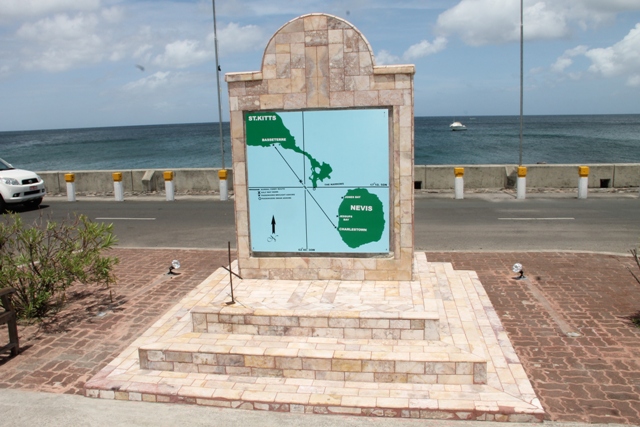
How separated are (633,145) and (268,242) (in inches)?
3547

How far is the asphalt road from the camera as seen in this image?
43.9ft

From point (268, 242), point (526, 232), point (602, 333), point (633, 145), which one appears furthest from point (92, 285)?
point (633, 145)

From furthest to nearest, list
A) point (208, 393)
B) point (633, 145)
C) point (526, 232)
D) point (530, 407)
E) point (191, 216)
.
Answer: point (633, 145), point (191, 216), point (526, 232), point (208, 393), point (530, 407)

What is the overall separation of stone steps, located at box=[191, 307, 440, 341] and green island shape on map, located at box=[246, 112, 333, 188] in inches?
90.1

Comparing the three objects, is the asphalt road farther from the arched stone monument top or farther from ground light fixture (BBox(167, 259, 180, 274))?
the arched stone monument top

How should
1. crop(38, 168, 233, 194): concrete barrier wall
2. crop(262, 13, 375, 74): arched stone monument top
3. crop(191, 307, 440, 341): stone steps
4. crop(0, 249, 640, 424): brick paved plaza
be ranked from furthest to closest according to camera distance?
crop(38, 168, 233, 194): concrete barrier wall
crop(262, 13, 375, 74): arched stone monument top
crop(191, 307, 440, 341): stone steps
crop(0, 249, 640, 424): brick paved plaza

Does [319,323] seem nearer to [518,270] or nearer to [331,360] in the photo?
[331,360]

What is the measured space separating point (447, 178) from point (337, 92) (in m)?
14.0

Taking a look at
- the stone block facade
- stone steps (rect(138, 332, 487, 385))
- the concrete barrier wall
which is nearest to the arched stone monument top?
the stone block facade

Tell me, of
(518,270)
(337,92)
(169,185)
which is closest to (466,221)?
(518,270)

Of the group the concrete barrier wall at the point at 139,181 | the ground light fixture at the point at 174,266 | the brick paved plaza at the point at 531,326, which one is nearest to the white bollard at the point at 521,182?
the brick paved plaza at the point at 531,326

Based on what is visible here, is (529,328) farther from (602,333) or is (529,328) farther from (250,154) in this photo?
(250,154)

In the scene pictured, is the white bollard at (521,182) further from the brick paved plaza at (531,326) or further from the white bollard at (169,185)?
the white bollard at (169,185)

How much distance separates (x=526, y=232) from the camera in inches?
567
